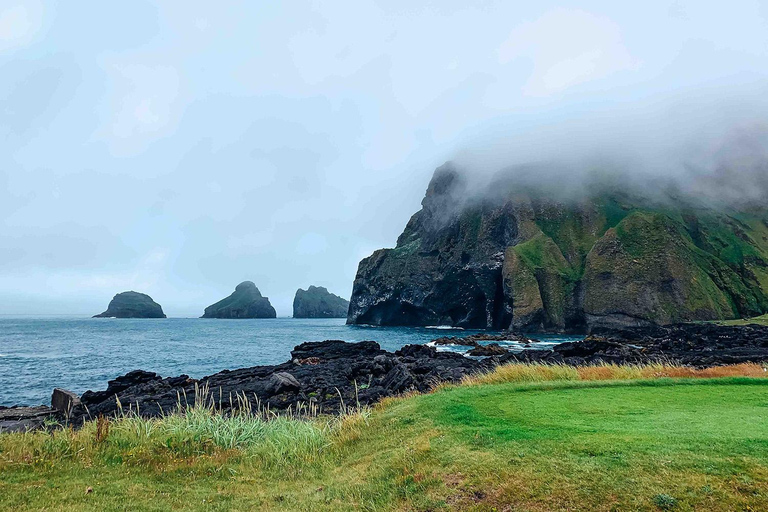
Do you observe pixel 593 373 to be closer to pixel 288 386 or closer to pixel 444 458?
pixel 444 458

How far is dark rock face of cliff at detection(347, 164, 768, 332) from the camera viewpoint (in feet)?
322

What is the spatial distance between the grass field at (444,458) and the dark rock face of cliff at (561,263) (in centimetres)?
9378

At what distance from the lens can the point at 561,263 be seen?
115500mm

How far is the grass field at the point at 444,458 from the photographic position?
710 centimetres

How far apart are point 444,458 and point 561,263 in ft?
379

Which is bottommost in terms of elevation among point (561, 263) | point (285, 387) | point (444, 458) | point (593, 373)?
point (285, 387)

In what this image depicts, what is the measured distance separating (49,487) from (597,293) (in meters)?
107

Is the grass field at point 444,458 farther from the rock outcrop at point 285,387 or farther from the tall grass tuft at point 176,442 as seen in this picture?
the rock outcrop at point 285,387

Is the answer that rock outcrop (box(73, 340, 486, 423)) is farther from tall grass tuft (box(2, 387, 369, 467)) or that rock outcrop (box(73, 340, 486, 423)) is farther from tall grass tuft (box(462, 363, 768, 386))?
tall grass tuft (box(462, 363, 768, 386))

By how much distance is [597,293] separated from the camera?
99.9 metres

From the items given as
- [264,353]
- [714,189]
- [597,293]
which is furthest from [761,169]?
[264,353]

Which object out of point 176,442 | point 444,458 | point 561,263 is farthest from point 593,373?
point 561,263

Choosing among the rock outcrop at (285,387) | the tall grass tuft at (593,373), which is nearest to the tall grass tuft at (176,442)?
the rock outcrop at (285,387)

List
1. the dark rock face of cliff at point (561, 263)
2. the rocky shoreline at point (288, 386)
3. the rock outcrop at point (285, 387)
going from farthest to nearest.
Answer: the dark rock face of cliff at point (561, 263) < the rock outcrop at point (285, 387) < the rocky shoreline at point (288, 386)
